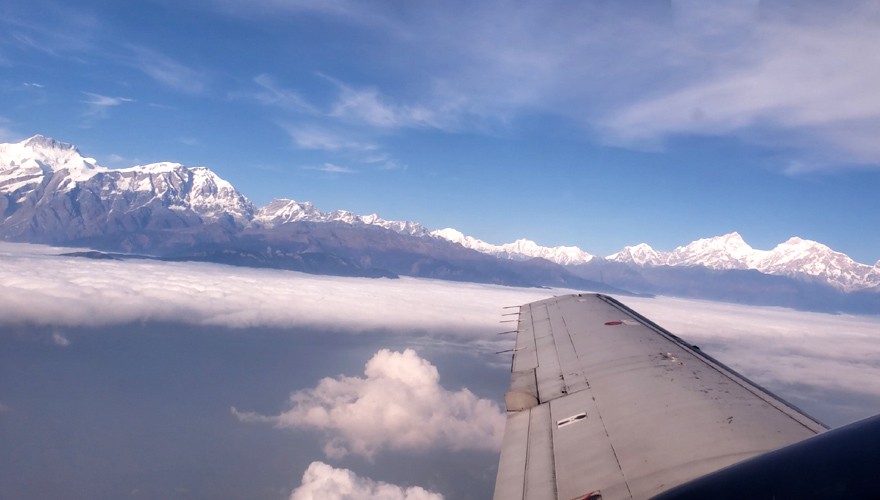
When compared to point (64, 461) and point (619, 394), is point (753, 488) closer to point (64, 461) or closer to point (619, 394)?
point (619, 394)

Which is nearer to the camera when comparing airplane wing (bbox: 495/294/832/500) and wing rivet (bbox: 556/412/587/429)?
airplane wing (bbox: 495/294/832/500)

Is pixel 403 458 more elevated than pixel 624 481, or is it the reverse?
pixel 624 481

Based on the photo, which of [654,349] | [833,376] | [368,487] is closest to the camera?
[654,349]

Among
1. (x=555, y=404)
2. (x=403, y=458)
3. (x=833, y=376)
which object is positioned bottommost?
(x=403, y=458)

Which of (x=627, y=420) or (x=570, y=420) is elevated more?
(x=627, y=420)

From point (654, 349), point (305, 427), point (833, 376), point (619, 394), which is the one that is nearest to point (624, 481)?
point (619, 394)

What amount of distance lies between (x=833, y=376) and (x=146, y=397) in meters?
238

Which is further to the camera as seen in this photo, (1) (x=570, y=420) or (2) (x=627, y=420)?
(1) (x=570, y=420)

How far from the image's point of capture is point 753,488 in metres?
3.11

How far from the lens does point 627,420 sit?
258 inches

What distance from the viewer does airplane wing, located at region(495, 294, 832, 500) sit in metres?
5.06

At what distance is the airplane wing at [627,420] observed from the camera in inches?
199

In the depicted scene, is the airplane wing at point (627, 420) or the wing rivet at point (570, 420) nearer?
the airplane wing at point (627, 420)

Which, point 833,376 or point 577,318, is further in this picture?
point 833,376
